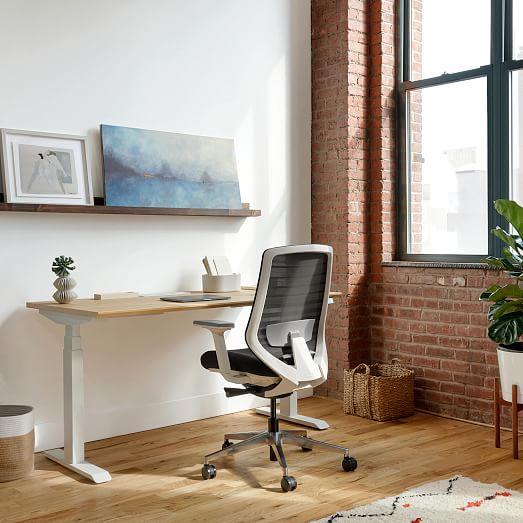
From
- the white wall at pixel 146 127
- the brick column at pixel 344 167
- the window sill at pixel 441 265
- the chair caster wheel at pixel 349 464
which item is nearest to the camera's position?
the chair caster wheel at pixel 349 464

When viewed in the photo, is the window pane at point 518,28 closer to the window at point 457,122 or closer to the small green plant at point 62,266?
the window at point 457,122

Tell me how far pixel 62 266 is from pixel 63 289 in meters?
0.13

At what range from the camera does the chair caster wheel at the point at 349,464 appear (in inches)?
134

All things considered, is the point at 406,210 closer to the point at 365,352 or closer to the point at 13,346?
the point at 365,352

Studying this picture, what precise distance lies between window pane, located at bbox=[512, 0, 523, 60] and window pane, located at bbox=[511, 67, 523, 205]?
0.38 feet

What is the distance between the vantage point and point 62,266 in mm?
3648

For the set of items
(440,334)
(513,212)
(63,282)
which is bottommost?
(440,334)

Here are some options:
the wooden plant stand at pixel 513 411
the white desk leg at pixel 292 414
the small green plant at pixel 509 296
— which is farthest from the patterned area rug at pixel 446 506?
the white desk leg at pixel 292 414

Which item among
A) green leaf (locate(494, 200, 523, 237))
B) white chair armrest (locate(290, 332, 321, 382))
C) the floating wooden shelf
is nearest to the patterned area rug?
white chair armrest (locate(290, 332, 321, 382))

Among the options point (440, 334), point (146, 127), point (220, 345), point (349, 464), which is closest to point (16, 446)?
point (220, 345)

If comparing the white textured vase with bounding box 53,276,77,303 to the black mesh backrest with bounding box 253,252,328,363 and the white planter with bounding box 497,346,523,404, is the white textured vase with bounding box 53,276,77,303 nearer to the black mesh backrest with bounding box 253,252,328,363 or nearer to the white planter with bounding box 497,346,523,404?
the black mesh backrest with bounding box 253,252,328,363

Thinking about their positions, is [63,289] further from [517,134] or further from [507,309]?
[517,134]

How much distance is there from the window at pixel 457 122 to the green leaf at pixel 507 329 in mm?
782

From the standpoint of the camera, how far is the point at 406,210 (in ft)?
16.0
